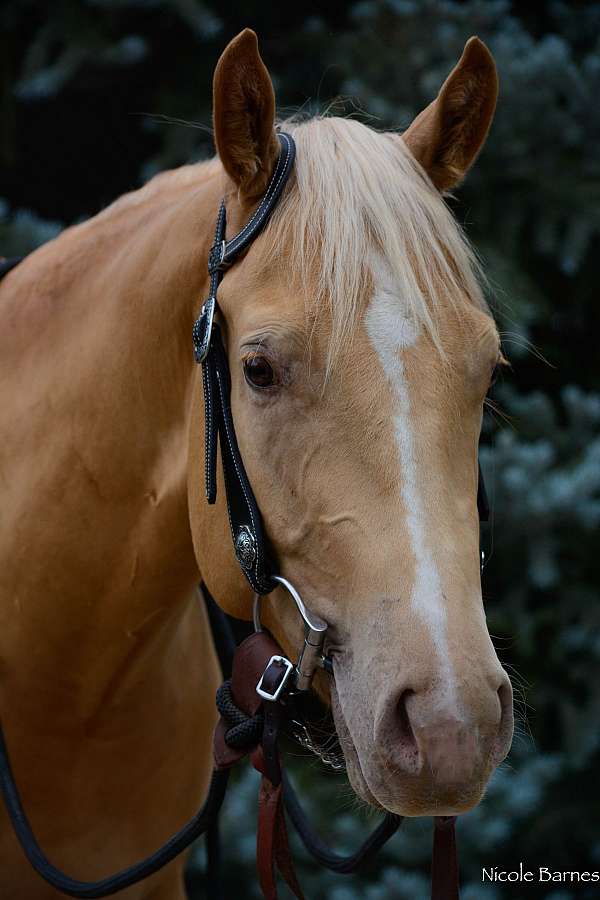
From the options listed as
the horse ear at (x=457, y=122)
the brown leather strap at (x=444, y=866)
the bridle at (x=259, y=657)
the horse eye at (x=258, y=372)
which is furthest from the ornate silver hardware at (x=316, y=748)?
the horse ear at (x=457, y=122)

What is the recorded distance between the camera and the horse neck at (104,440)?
1285 mm

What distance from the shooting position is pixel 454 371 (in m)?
1.02

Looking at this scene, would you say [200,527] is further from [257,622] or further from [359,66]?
[359,66]

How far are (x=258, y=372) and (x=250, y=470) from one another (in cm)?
12

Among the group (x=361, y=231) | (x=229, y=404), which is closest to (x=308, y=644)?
(x=229, y=404)

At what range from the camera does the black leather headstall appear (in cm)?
108

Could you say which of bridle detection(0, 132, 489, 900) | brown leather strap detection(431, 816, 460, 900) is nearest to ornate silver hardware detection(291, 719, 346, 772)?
bridle detection(0, 132, 489, 900)

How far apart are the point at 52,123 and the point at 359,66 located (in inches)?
49.0

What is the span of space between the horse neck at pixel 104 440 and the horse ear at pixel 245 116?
0.12 meters

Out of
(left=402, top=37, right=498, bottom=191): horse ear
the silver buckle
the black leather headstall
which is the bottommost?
the silver buckle

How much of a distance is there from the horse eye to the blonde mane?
0.08 metres

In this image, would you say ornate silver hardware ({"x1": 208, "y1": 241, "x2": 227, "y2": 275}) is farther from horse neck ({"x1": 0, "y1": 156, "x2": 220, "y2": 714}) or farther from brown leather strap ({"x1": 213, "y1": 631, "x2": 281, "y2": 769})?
brown leather strap ({"x1": 213, "y1": 631, "x2": 281, "y2": 769})

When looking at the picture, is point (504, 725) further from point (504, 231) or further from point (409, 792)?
point (504, 231)

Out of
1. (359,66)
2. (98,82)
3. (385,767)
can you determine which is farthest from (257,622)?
(98,82)
